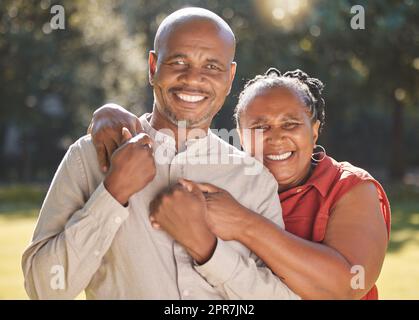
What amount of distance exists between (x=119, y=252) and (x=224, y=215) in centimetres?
42

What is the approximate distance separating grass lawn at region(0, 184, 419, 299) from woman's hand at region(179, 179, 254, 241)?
5281mm

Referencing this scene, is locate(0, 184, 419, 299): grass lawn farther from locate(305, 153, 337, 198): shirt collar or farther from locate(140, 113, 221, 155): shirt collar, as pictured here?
locate(140, 113, 221, 155): shirt collar

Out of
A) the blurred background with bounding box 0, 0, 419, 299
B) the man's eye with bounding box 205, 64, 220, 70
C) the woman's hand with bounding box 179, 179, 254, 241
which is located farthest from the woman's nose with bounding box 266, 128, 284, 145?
the blurred background with bounding box 0, 0, 419, 299

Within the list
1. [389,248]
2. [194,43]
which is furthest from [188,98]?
[389,248]

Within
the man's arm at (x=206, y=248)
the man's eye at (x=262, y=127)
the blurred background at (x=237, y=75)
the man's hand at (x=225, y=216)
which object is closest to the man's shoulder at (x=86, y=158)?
the man's arm at (x=206, y=248)

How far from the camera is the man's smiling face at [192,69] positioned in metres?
2.65

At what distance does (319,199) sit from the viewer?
305 centimetres

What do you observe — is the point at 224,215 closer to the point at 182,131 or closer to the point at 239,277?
the point at 239,277

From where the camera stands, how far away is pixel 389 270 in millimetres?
9062

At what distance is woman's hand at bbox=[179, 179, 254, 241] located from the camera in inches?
98.1

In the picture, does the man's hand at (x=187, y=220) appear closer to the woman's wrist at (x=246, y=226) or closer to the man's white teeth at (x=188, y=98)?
the woman's wrist at (x=246, y=226)
